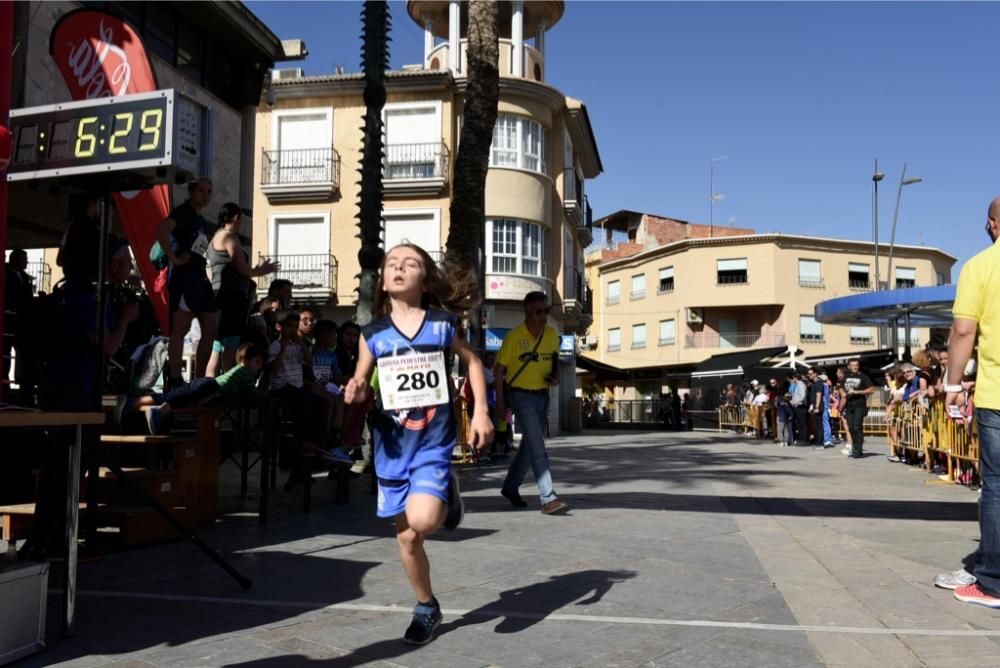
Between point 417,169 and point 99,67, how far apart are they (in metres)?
21.9

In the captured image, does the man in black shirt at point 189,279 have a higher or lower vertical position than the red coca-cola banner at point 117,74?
lower

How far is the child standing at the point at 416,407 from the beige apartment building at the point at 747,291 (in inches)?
1786

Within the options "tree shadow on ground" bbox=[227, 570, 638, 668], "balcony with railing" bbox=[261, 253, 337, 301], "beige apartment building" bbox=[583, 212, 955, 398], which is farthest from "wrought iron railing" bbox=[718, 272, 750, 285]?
"tree shadow on ground" bbox=[227, 570, 638, 668]

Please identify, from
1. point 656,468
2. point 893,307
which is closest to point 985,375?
point 656,468

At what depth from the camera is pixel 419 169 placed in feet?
99.5

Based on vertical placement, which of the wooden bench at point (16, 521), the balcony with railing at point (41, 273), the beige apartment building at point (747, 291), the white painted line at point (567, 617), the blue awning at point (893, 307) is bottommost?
the white painted line at point (567, 617)

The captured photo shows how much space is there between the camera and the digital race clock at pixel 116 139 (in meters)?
3.87

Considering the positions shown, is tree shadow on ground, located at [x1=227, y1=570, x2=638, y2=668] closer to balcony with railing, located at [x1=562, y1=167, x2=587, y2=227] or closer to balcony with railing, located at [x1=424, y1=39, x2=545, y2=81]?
balcony with railing, located at [x1=424, y1=39, x2=545, y2=81]

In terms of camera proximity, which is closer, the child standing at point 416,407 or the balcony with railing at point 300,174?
the child standing at point 416,407

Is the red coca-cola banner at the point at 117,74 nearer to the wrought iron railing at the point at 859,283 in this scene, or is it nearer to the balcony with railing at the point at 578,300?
the balcony with railing at the point at 578,300

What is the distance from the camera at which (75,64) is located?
8586mm

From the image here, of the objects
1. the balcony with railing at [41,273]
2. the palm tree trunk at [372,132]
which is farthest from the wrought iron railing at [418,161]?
the palm tree trunk at [372,132]

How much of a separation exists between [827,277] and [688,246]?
8.50m

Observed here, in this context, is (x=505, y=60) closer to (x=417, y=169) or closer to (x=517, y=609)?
(x=417, y=169)
